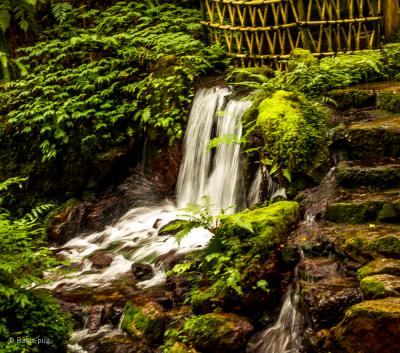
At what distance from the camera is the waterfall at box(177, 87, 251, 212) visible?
348 inches

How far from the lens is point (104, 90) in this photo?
35.9 ft

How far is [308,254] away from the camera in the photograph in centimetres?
564

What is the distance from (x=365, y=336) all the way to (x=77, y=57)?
955 cm

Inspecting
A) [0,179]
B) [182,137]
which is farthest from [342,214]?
[0,179]

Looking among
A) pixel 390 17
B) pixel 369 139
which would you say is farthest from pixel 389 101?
pixel 390 17

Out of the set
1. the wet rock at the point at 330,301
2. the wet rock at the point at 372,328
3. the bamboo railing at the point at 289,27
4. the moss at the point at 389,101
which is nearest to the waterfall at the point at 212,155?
the bamboo railing at the point at 289,27

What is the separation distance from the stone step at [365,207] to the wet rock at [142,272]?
9.27 ft

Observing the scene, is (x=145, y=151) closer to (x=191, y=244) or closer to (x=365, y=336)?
(x=191, y=244)

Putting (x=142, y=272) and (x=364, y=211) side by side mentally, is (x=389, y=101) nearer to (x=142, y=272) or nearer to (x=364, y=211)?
(x=364, y=211)

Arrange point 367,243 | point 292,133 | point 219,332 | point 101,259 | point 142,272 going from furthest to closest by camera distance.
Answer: point 101,259 < point 142,272 < point 292,133 < point 219,332 < point 367,243

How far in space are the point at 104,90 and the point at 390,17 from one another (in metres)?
5.50

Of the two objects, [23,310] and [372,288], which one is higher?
[372,288]

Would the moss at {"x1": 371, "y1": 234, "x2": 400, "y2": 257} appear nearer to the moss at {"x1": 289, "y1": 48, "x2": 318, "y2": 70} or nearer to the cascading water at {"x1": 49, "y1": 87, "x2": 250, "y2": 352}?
the cascading water at {"x1": 49, "y1": 87, "x2": 250, "y2": 352}

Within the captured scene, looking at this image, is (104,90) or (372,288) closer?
(372,288)
